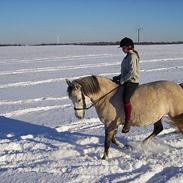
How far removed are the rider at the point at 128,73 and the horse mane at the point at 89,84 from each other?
45 cm

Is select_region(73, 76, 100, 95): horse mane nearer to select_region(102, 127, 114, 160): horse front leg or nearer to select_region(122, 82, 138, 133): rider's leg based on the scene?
select_region(122, 82, 138, 133): rider's leg

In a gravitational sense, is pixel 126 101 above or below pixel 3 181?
above

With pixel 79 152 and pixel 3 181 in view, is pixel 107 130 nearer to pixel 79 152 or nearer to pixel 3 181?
pixel 79 152

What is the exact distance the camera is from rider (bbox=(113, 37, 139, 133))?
579cm

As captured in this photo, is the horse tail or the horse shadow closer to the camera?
the horse tail

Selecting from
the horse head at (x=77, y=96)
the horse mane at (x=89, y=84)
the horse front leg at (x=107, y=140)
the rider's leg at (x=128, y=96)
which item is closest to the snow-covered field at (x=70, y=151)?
the horse front leg at (x=107, y=140)

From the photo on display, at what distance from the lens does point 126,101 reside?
Result: 5.83 meters

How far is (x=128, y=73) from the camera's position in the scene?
230 inches

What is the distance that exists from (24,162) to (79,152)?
3.11ft

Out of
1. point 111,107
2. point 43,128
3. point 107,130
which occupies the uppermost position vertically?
point 111,107

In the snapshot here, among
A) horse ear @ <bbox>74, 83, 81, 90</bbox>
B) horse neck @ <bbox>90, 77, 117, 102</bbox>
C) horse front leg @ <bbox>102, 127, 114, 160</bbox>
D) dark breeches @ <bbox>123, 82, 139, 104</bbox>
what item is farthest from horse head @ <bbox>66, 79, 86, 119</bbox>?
dark breeches @ <bbox>123, 82, 139, 104</bbox>

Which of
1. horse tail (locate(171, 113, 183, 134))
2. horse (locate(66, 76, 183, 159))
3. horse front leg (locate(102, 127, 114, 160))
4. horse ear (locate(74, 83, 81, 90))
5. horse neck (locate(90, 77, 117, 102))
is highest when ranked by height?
horse ear (locate(74, 83, 81, 90))

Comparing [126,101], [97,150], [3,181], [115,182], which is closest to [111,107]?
[126,101]

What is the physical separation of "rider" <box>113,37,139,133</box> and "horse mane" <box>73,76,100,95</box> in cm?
45
